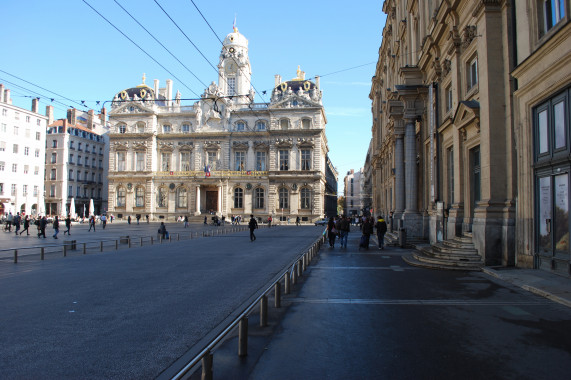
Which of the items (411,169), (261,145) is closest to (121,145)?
(261,145)

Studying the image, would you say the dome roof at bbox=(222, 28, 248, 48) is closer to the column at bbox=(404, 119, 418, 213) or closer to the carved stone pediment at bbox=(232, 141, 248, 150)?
the carved stone pediment at bbox=(232, 141, 248, 150)

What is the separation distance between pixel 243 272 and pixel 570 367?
30.3 feet

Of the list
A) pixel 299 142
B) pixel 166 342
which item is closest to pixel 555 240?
pixel 166 342

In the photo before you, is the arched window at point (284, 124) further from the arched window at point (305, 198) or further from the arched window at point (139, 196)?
the arched window at point (139, 196)

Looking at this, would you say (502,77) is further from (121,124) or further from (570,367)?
(121,124)

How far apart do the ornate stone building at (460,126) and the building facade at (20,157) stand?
57065 mm

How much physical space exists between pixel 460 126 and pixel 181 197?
186ft

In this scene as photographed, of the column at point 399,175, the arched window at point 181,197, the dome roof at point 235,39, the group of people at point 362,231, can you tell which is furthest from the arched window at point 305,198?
the group of people at point 362,231

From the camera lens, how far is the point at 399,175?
24.8 metres

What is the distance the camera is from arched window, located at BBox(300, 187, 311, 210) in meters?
63.3

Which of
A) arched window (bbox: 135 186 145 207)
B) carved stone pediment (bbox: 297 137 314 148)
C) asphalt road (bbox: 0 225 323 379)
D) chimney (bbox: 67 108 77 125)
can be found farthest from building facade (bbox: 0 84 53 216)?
asphalt road (bbox: 0 225 323 379)

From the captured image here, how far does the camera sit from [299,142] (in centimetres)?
6378

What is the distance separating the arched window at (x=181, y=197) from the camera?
66.9 m

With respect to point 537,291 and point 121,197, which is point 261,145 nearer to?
point 121,197
